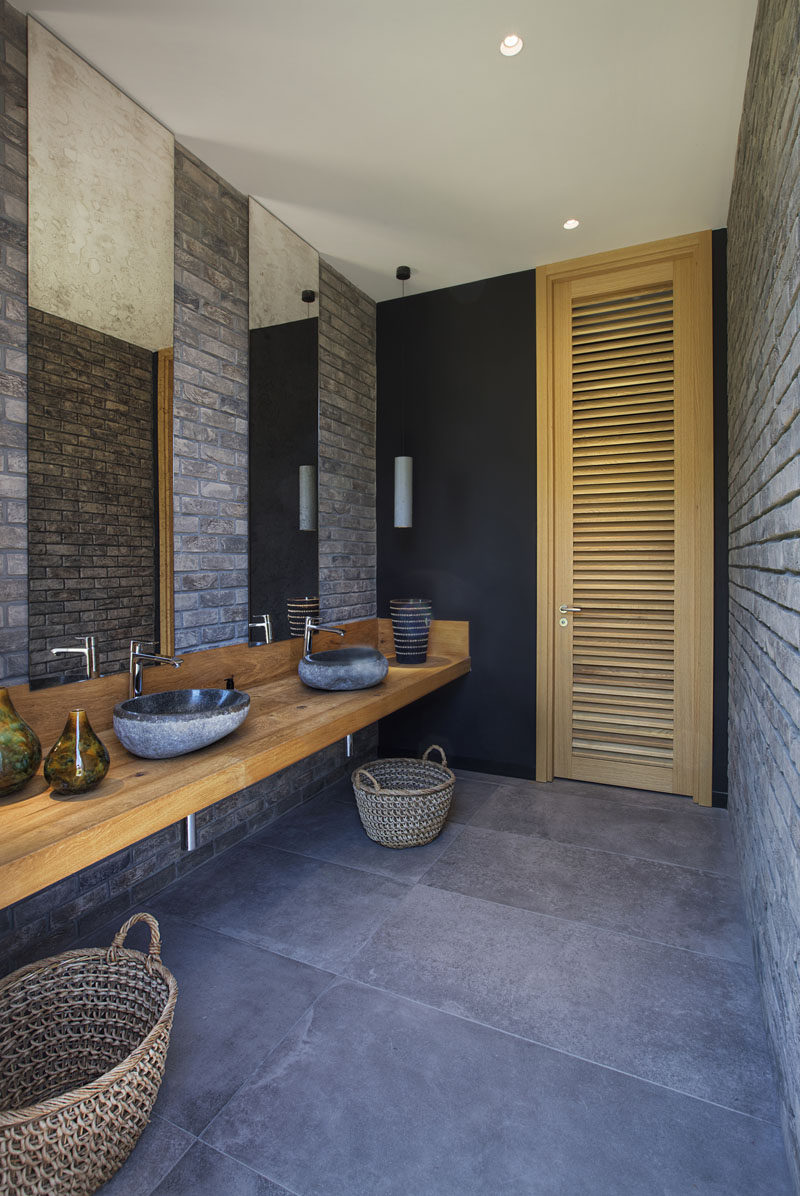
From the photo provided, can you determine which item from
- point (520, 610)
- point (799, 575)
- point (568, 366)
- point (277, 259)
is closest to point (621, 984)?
point (799, 575)

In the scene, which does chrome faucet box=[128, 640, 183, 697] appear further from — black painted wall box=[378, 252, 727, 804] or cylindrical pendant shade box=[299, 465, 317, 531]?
black painted wall box=[378, 252, 727, 804]

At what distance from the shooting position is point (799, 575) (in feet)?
4.07

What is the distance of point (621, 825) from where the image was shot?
2.93 m

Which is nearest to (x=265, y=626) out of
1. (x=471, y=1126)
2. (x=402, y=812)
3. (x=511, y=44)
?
(x=402, y=812)

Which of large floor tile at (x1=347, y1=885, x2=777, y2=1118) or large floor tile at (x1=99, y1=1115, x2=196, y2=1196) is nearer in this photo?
large floor tile at (x1=99, y1=1115, x2=196, y2=1196)

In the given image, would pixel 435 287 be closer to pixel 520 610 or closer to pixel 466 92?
pixel 466 92

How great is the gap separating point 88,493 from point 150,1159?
1.70 meters

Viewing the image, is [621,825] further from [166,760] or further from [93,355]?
[93,355]

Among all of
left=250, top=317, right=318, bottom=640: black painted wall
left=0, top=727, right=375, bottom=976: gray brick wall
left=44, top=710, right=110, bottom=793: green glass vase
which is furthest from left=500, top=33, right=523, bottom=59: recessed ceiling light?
left=0, top=727, right=375, bottom=976: gray brick wall

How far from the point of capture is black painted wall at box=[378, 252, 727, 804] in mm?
3514

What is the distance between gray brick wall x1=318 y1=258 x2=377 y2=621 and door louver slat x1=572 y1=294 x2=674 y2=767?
1193mm

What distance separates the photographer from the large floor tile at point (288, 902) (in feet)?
6.75

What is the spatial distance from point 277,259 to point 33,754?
242 centimetres

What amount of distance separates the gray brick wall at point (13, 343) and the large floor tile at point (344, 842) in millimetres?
1424
